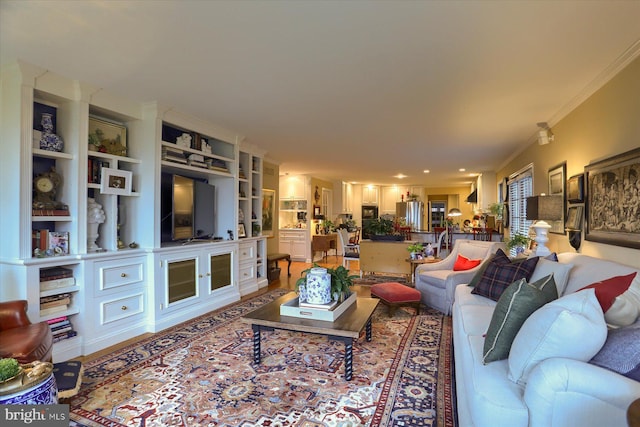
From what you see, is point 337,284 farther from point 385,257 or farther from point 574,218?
point 385,257

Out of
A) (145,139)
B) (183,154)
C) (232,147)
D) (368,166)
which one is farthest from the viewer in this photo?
(368,166)

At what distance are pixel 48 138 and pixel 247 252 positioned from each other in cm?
289

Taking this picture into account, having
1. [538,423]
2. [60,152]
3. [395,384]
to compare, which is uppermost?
[60,152]

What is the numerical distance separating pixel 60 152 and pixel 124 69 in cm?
98

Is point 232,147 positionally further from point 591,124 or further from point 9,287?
point 591,124

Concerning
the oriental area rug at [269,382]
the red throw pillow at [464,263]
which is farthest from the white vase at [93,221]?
the red throw pillow at [464,263]

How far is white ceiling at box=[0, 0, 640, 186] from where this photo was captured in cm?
179

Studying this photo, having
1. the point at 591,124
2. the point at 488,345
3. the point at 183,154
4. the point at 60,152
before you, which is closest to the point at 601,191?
the point at 591,124

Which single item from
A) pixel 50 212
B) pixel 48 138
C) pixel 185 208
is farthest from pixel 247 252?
pixel 48 138

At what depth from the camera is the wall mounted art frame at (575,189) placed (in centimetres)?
313

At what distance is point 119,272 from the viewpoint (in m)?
3.16

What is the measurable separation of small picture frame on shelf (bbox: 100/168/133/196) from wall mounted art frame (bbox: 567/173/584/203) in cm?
442

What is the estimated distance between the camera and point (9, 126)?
2.57 m

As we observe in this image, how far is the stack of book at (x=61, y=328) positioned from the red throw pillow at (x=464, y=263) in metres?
4.13
